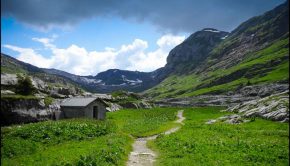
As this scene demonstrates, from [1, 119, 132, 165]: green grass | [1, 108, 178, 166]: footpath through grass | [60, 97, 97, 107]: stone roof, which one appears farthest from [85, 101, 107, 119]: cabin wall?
[1, 119, 132, 165]: green grass

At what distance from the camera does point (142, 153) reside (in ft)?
107

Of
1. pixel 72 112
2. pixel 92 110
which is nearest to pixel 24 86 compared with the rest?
pixel 72 112

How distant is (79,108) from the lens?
203ft

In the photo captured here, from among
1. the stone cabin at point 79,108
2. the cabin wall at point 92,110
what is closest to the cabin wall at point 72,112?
the stone cabin at point 79,108

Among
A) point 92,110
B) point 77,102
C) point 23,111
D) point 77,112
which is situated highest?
point 77,102

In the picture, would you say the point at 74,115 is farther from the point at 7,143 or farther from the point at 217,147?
the point at 217,147

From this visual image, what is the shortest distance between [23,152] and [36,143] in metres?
3.50

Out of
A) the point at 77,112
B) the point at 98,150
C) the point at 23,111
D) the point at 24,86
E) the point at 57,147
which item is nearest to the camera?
the point at 98,150

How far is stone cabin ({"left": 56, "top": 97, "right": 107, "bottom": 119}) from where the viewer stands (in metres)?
61.3

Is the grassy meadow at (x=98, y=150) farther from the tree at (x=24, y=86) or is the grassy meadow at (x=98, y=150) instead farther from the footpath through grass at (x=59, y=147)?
the tree at (x=24, y=86)

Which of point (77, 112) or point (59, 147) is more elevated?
point (77, 112)

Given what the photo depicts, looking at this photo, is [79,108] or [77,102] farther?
[77,102]

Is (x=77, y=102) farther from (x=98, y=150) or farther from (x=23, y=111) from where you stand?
(x=98, y=150)

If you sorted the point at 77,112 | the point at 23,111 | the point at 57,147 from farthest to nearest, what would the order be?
1. the point at 77,112
2. the point at 23,111
3. the point at 57,147
